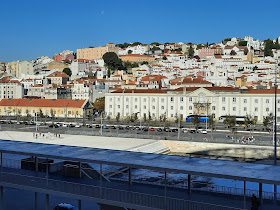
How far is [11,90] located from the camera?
8619cm

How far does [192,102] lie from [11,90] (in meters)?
41.9

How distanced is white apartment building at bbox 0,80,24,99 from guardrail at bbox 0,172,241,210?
244 ft

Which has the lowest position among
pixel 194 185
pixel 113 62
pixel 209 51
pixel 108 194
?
pixel 194 185

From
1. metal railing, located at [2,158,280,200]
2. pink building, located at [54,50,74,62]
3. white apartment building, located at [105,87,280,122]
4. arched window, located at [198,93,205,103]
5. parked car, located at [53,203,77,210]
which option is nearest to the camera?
metal railing, located at [2,158,280,200]

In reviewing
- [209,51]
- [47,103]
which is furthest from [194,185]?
[209,51]

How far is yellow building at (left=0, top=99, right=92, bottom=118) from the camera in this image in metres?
66.6

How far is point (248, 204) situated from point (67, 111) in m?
57.0

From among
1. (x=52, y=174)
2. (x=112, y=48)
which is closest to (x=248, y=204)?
(x=52, y=174)

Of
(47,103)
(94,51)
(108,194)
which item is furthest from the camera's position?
(94,51)

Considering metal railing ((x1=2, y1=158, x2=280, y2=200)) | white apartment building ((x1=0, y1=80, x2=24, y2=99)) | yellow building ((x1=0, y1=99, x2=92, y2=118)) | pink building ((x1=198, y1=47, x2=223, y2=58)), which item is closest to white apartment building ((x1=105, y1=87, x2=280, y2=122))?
yellow building ((x1=0, y1=99, x2=92, y2=118))

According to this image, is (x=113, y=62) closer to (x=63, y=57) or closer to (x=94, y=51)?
(x=94, y=51)

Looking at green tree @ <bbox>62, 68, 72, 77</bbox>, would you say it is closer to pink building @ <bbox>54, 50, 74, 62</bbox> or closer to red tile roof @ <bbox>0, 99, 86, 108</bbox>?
pink building @ <bbox>54, 50, 74, 62</bbox>

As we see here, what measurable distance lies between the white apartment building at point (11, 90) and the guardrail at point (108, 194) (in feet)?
244

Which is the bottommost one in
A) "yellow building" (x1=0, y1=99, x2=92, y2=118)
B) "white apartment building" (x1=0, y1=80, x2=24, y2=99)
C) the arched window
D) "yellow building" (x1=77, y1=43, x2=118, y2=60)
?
"yellow building" (x1=0, y1=99, x2=92, y2=118)
